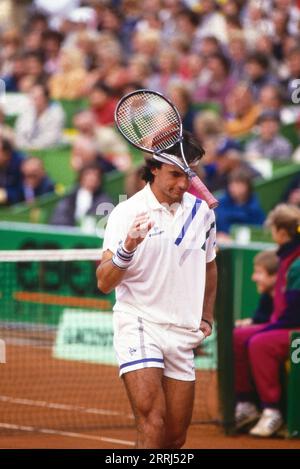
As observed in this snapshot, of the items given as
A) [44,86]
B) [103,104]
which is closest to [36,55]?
[44,86]

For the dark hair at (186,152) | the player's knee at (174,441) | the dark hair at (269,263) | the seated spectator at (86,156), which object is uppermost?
the seated spectator at (86,156)

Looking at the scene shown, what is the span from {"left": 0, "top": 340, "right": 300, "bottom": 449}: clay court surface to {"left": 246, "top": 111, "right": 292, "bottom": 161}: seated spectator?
4.25m

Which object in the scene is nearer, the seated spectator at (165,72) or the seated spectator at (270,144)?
the seated spectator at (270,144)

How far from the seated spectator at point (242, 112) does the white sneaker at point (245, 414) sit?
6286 mm

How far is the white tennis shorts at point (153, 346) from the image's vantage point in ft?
20.5

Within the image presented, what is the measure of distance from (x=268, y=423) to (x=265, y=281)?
3.81 ft

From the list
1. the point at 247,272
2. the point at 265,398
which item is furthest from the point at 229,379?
the point at 247,272

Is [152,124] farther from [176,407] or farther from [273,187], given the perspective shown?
[273,187]

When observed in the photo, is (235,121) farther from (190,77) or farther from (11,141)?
(11,141)

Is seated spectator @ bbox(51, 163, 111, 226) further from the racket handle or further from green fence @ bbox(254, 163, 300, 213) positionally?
the racket handle

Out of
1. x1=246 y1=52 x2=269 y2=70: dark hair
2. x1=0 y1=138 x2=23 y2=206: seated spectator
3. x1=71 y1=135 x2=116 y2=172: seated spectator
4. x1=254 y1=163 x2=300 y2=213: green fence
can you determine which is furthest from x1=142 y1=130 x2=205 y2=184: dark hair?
x1=0 y1=138 x2=23 y2=206: seated spectator

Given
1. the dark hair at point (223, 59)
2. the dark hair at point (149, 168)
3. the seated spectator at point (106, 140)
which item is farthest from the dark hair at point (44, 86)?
the dark hair at point (149, 168)

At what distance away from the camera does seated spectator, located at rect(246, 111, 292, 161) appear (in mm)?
14190

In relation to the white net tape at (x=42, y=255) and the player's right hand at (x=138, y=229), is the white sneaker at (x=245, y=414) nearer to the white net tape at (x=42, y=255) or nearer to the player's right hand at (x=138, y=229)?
the white net tape at (x=42, y=255)
